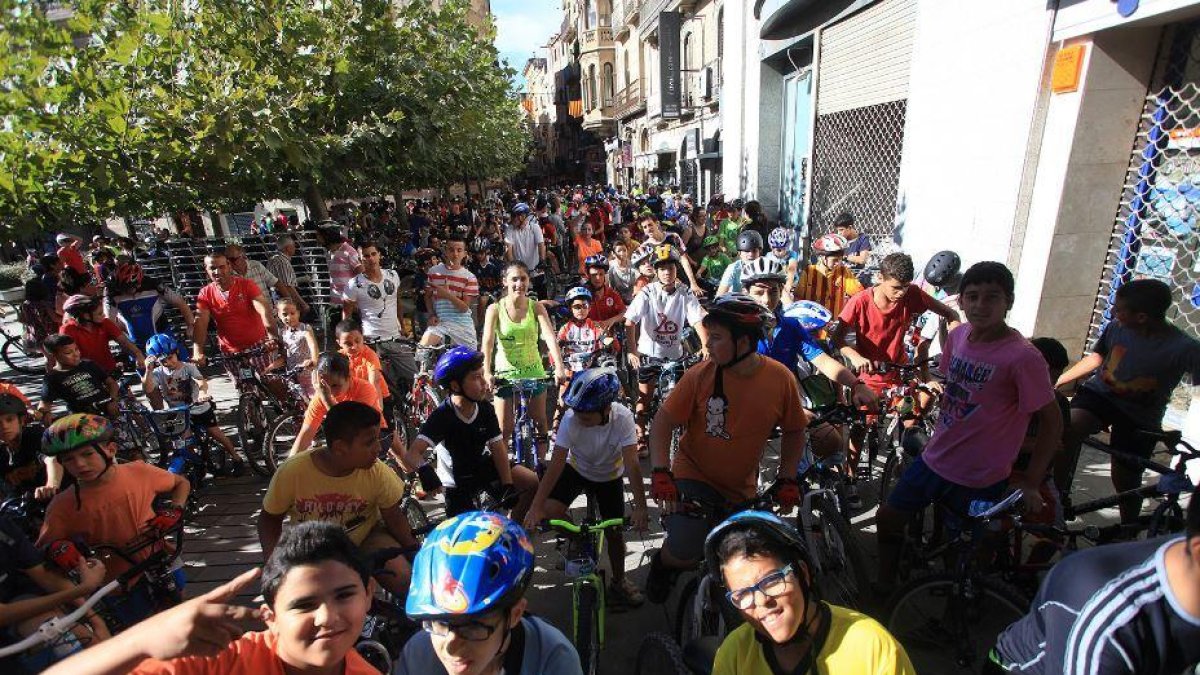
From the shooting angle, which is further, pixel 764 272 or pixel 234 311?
pixel 234 311

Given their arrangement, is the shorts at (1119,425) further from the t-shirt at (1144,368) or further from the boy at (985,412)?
the boy at (985,412)

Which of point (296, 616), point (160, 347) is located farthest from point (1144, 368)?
point (160, 347)

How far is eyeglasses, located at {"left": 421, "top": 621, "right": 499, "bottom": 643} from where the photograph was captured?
1.85m

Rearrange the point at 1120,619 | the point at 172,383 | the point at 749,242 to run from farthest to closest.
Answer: the point at 749,242 → the point at 172,383 → the point at 1120,619

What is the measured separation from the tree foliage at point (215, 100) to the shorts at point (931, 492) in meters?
7.11

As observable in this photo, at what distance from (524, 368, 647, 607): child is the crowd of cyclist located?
0.7 inches

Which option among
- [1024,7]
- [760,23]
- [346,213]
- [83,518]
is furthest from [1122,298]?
[346,213]

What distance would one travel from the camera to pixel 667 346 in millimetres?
6195

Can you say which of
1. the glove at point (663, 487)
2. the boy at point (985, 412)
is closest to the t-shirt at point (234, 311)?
the glove at point (663, 487)

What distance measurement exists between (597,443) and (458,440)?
3.13ft

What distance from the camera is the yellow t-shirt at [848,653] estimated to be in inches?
70.7

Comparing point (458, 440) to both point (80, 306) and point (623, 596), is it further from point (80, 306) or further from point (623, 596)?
point (80, 306)

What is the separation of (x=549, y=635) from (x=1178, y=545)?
186cm

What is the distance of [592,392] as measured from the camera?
3.48 meters
